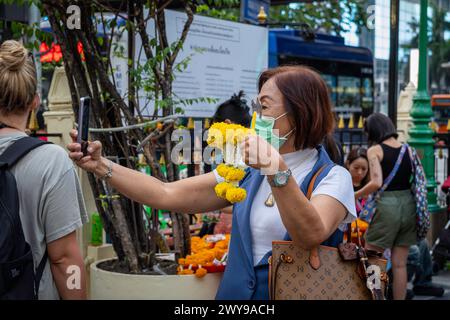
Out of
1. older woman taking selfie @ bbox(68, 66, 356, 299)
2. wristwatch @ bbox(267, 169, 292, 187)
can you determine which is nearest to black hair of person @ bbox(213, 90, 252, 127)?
older woman taking selfie @ bbox(68, 66, 356, 299)

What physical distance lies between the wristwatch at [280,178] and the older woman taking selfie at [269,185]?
0.57 feet

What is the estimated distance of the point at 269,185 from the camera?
2.62m

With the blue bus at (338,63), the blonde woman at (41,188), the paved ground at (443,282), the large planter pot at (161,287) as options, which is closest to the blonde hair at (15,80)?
the blonde woman at (41,188)

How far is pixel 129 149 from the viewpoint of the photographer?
5.04 metres

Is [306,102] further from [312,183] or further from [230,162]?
[230,162]

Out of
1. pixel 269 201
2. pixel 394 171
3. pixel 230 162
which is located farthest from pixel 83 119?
pixel 394 171

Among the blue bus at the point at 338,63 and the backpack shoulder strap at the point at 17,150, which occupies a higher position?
the blue bus at the point at 338,63

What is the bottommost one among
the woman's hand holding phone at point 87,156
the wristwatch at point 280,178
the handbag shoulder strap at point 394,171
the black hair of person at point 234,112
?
the handbag shoulder strap at point 394,171

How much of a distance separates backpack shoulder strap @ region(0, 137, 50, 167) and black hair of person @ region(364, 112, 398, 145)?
4712mm

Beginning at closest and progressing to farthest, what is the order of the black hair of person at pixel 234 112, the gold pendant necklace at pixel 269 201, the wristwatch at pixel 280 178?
the wristwatch at pixel 280 178 < the gold pendant necklace at pixel 269 201 < the black hair of person at pixel 234 112

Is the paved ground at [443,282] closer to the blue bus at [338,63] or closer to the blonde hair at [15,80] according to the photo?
the blonde hair at [15,80]

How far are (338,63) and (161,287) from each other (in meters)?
12.9

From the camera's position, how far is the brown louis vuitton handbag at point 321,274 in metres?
2.51
